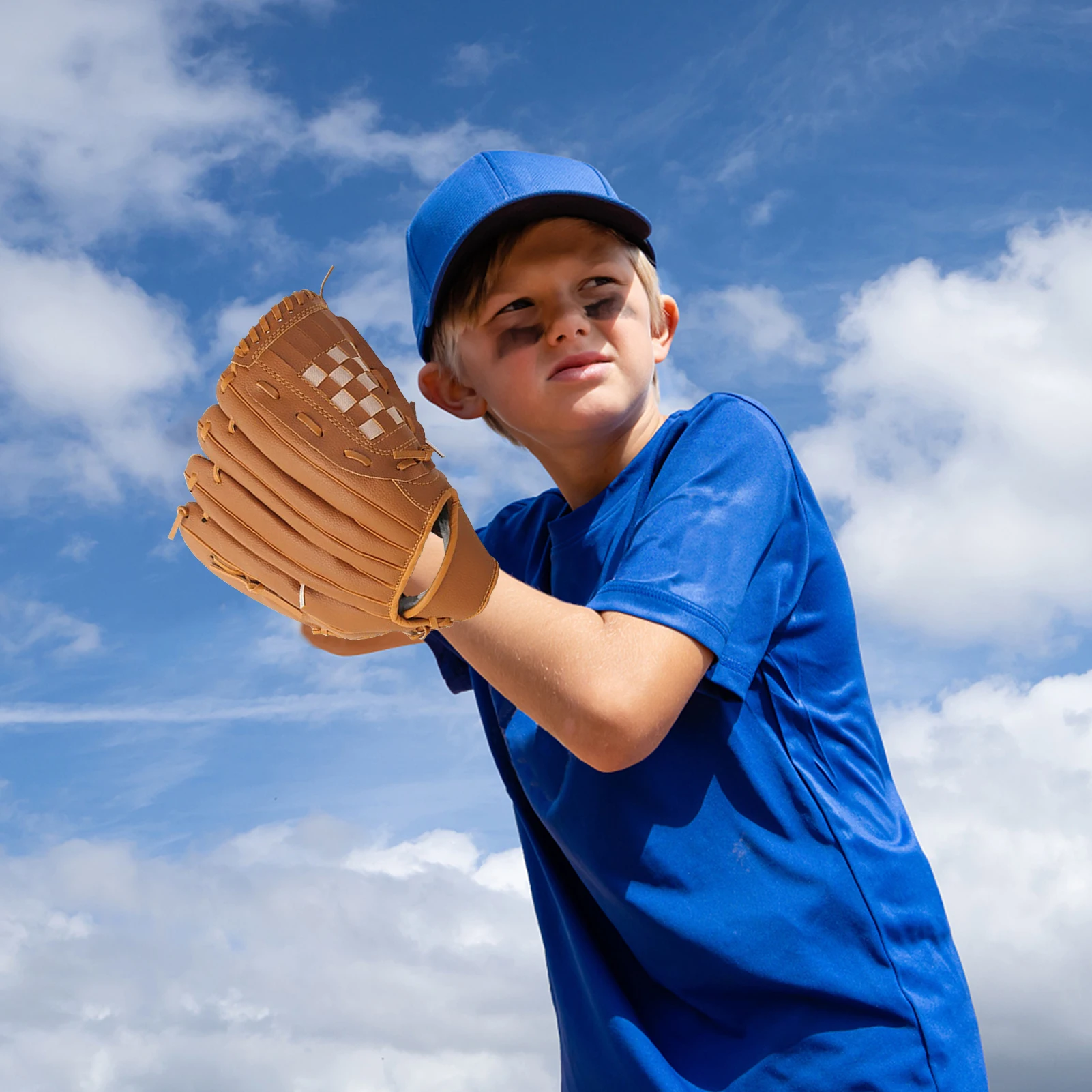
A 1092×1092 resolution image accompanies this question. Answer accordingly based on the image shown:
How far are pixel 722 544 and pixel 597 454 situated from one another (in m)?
0.92

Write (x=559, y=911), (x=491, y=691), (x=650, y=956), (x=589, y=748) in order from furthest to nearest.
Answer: (x=491, y=691) → (x=559, y=911) → (x=650, y=956) → (x=589, y=748)

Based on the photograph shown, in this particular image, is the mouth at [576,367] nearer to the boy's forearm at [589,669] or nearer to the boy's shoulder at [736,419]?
the boy's shoulder at [736,419]

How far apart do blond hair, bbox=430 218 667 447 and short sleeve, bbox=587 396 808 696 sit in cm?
62

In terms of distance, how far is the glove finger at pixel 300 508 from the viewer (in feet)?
7.95

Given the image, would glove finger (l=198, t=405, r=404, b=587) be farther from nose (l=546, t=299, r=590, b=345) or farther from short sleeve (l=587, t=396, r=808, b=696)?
nose (l=546, t=299, r=590, b=345)

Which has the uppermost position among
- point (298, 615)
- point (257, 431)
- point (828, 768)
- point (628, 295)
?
point (628, 295)

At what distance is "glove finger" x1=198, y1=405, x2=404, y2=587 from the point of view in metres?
2.42

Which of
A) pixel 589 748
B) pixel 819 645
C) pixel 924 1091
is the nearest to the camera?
pixel 589 748

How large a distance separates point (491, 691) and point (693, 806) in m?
1.12

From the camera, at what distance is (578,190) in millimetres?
3199

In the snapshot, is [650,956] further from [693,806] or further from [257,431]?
[257,431]

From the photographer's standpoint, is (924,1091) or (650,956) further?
(650,956)

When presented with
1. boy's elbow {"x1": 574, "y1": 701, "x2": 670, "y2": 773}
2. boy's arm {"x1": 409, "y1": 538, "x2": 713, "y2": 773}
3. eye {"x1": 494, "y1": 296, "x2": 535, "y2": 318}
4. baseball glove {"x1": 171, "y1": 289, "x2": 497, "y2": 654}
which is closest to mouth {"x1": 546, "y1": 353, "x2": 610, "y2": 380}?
eye {"x1": 494, "y1": 296, "x2": 535, "y2": 318}

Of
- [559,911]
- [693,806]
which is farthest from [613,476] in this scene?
[559,911]
